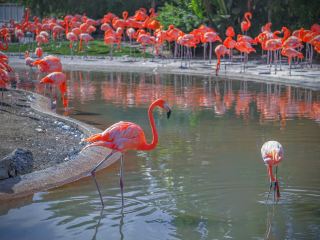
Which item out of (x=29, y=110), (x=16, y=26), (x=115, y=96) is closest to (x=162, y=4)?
(x=16, y=26)

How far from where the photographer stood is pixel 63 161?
8.27 metres

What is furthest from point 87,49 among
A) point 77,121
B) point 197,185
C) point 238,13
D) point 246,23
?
point 197,185

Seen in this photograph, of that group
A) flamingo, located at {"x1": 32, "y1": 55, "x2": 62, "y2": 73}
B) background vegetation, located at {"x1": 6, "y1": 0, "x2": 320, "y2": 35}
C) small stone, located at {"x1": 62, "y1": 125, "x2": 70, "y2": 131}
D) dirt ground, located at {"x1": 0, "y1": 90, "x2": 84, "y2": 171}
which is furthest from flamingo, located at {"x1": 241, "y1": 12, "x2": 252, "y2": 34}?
small stone, located at {"x1": 62, "y1": 125, "x2": 70, "y2": 131}

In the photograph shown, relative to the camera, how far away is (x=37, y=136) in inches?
371

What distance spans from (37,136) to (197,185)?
8.96ft

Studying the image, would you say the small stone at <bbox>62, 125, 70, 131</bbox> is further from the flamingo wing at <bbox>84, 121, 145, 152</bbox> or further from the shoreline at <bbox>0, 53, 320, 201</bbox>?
the flamingo wing at <bbox>84, 121, 145, 152</bbox>

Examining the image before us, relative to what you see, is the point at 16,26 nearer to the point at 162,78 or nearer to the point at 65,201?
the point at 162,78

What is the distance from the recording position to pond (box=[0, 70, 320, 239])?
6309 mm

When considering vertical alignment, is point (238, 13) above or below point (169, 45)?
above

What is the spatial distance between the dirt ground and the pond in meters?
0.67

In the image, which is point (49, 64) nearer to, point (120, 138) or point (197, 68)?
point (197, 68)

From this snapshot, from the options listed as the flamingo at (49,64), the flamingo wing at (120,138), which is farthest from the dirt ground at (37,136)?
the flamingo at (49,64)

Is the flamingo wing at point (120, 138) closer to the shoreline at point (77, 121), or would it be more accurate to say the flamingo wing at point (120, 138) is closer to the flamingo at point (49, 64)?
the shoreline at point (77, 121)

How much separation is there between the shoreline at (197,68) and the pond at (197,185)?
314cm
